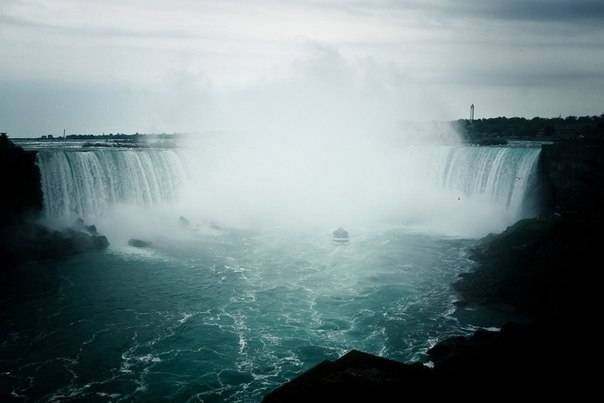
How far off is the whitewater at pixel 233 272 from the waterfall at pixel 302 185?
151 mm

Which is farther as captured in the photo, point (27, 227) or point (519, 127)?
point (519, 127)

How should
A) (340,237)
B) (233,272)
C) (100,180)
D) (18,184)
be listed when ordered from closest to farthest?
(233,272) < (18,184) < (340,237) < (100,180)

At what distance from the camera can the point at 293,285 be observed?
79.6 feet

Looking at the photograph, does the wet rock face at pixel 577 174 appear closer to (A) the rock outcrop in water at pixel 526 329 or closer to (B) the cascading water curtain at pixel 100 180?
(A) the rock outcrop in water at pixel 526 329

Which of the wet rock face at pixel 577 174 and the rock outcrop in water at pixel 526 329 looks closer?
the rock outcrop in water at pixel 526 329

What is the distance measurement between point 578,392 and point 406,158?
40.2 m

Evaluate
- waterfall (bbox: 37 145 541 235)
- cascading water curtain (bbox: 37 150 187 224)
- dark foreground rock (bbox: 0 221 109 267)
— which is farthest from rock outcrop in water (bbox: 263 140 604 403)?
cascading water curtain (bbox: 37 150 187 224)

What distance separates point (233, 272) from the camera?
26312mm

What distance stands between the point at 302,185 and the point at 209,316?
34.5 meters

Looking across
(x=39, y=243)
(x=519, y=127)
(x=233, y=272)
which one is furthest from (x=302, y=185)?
(x=519, y=127)

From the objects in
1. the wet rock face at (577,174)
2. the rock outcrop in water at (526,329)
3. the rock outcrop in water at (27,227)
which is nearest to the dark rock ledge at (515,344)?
the rock outcrop in water at (526,329)

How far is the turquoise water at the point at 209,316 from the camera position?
15.2 m

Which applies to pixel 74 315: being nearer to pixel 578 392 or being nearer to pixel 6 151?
pixel 6 151

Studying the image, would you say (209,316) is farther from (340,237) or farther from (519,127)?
(519,127)
